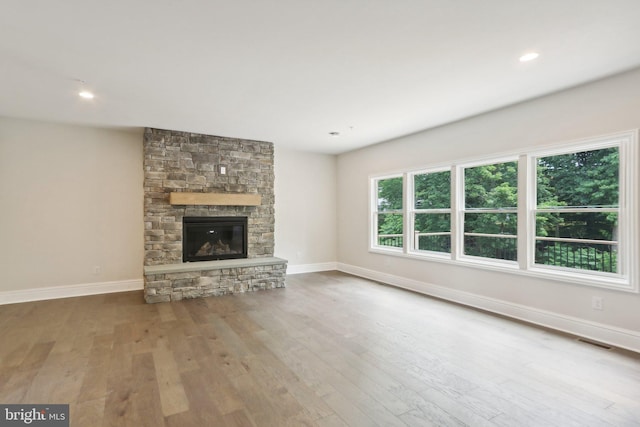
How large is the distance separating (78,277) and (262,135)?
145 inches

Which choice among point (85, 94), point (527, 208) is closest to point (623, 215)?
point (527, 208)

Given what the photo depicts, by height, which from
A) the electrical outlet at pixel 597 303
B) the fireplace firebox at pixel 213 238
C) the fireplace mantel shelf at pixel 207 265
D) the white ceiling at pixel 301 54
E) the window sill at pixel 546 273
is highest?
the white ceiling at pixel 301 54

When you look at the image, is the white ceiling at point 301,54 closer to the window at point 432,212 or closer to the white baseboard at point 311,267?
the window at point 432,212

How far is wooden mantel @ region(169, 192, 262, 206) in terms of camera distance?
5.01m

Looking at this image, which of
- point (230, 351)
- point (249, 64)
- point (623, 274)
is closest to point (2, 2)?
point (249, 64)

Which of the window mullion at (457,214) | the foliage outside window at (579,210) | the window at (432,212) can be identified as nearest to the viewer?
the foliage outside window at (579,210)

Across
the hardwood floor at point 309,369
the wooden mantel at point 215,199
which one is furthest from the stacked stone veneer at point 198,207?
the hardwood floor at point 309,369

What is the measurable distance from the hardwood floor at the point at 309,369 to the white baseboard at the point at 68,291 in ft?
1.76

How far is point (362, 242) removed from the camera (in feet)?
21.1

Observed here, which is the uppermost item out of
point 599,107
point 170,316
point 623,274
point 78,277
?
point 599,107

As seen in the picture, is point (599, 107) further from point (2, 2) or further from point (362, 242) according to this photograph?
point (2, 2)

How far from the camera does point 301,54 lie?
2.67m

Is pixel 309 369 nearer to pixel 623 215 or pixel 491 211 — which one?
pixel 491 211

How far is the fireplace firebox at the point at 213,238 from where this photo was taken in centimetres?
530
